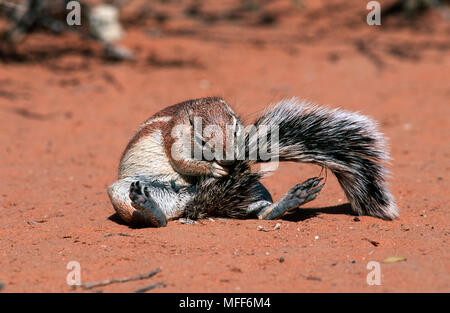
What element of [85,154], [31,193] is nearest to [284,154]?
[31,193]

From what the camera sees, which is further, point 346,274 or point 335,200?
point 335,200

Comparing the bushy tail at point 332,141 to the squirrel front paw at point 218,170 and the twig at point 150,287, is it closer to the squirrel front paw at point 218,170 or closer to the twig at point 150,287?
the squirrel front paw at point 218,170

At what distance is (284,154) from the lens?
15.7 ft

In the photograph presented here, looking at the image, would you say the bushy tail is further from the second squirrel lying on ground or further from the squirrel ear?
the squirrel ear

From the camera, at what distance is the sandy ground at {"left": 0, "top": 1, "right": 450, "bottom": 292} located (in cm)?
385

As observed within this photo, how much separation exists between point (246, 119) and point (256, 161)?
1.66ft

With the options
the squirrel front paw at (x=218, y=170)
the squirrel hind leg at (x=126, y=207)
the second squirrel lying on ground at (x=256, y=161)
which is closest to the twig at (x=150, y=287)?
the second squirrel lying on ground at (x=256, y=161)

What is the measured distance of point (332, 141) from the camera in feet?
15.8

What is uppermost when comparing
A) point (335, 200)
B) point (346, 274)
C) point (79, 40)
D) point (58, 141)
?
point (79, 40)

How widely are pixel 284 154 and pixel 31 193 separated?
9.14ft

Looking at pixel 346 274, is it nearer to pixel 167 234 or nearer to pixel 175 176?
pixel 167 234
